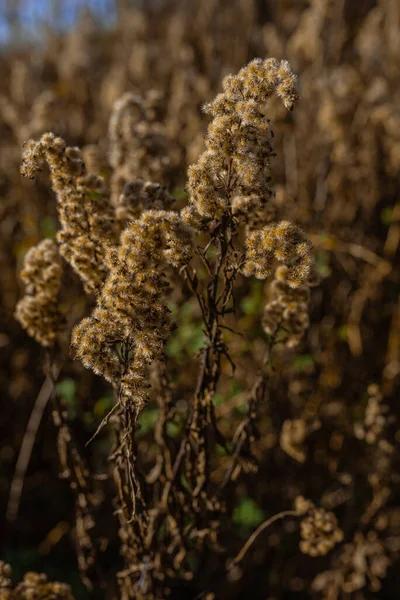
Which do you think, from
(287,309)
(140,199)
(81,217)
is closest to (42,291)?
(81,217)

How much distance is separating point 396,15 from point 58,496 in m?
5.34

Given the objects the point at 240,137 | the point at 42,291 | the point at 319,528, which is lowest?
the point at 319,528

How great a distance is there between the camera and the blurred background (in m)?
3.10

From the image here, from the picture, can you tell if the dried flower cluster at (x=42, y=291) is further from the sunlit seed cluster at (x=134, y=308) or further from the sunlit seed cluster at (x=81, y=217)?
the sunlit seed cluster at (x=134, y=308)

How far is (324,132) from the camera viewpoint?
4.29m

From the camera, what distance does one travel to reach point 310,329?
347cm

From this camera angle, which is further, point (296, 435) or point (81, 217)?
point (296, 435)

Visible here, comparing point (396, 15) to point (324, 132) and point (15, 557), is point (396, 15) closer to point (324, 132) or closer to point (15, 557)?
point (324, 132)

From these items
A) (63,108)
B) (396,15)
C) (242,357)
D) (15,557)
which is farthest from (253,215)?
(396,15)

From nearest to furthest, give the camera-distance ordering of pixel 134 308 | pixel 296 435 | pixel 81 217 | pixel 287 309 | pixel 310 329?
pixel 134 308 → pixel 81 217 → pixel 287 309 → pixel 296 435 → pixel 310 329

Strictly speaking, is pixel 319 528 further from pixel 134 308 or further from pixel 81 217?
pixel 81 217

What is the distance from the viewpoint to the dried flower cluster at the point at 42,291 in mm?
1920

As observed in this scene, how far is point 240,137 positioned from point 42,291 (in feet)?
2.99

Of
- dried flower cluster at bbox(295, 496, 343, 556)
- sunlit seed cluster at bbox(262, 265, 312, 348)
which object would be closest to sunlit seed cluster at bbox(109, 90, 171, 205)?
sunlit seed cluster at bbox(262, 265, 312, 348)
